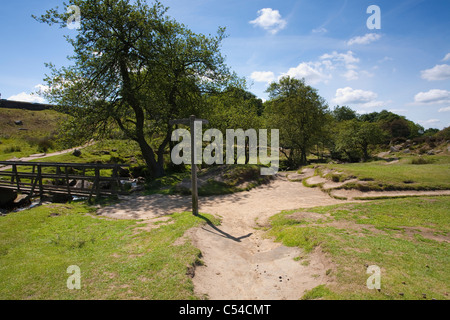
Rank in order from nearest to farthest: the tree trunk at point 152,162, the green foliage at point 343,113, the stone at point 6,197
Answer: the stone at point 6,197
the tree trunk at point 152,162
the green foliage at point 343,113

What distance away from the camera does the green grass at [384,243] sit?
197 inches

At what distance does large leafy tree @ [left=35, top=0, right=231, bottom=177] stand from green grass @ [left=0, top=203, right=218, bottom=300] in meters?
10.3

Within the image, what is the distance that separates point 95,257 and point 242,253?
443 cm

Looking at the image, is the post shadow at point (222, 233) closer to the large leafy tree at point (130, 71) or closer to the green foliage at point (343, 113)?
the large leafy tree at point (130, 71)

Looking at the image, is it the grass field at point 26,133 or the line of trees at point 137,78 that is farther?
the grass field at point 26,133

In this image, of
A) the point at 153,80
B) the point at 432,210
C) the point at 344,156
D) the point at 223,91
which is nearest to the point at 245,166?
the point at 223,91

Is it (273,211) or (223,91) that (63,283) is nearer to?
(273,211)

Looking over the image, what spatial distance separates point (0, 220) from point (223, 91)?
1934 centimetres

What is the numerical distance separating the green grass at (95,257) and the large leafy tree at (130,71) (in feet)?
33.8

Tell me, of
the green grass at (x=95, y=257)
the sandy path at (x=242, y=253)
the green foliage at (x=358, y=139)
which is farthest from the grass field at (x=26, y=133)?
the green foliage at (x=358, y=139)

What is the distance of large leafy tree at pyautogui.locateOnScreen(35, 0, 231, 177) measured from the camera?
59.3ft

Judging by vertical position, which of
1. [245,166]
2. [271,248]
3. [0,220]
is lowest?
[271,248]

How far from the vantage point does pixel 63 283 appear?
17.5 feet
